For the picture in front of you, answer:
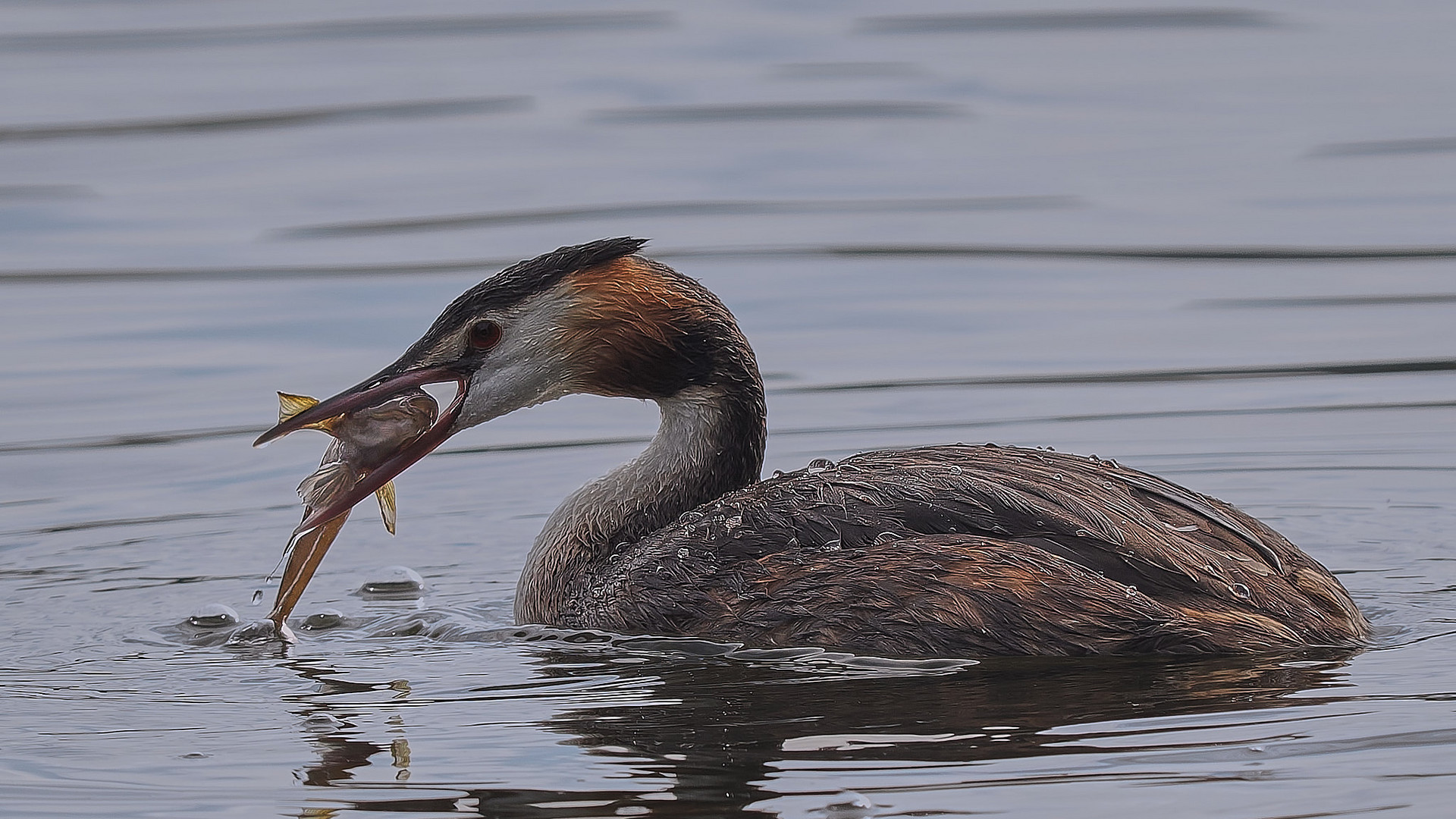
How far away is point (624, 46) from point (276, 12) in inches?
138

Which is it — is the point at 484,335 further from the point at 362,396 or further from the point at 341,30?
the point at 341,30

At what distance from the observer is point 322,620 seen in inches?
332

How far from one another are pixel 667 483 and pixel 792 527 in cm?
90

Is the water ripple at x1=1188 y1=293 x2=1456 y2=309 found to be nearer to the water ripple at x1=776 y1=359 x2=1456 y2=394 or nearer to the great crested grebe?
the water ripple at x1=776 y1=359 x2=1456 y2=394

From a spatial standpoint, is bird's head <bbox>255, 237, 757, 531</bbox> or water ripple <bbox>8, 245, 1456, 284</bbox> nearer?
bird's head <bbox>255, 237, 757, 531</bbox>

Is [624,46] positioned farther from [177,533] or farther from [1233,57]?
[177,533]

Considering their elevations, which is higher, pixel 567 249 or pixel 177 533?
pixel 567 249

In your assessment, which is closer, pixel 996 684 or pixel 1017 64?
pixel 996 684

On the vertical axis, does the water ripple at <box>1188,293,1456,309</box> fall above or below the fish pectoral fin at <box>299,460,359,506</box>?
above

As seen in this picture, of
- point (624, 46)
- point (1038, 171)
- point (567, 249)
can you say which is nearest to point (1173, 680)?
point (567, 249)

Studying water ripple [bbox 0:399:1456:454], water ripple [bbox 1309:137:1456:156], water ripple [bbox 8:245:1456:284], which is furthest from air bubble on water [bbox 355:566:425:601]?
water ripple [bbox 1309:137:1456:156]

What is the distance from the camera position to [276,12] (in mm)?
22141

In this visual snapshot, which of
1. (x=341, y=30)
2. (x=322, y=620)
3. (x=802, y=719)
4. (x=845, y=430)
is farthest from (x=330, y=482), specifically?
(x=341, y=30)

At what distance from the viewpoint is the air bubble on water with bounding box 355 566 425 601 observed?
877 cm
